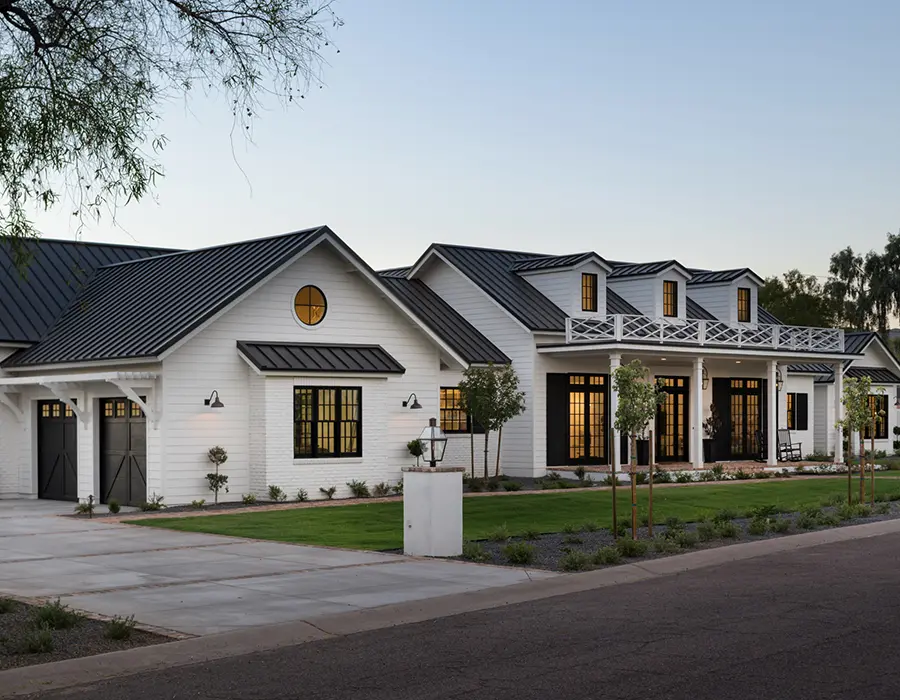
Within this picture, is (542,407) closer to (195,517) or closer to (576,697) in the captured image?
(195,517)

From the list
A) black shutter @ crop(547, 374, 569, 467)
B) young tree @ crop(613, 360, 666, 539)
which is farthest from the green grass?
black shutter @ crop(547, 374, 569, 467)

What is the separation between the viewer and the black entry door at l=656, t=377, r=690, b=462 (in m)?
35.8

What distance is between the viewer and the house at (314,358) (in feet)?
81.9

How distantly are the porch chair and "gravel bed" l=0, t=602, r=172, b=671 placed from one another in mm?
30466

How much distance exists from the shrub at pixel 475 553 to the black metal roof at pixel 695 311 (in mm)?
22692

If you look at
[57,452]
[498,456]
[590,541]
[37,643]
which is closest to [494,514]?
[590,541]

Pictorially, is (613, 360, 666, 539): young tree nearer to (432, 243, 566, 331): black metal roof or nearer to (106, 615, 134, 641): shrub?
(106, 615, 134, 641): shrub

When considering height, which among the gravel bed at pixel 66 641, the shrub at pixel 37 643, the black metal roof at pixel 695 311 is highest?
the black metal roof at pixel 695 311

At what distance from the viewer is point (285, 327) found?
26.5 m

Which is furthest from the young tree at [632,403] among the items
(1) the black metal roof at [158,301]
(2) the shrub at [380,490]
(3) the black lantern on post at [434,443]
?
(2) the shrub at [380,490]

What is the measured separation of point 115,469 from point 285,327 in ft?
15.2

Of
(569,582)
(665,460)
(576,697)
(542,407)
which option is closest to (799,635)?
(576,697)

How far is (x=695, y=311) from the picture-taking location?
126 feet

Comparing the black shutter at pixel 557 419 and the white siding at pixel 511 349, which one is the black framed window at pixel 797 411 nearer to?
the black shutter at pixel 557 419
